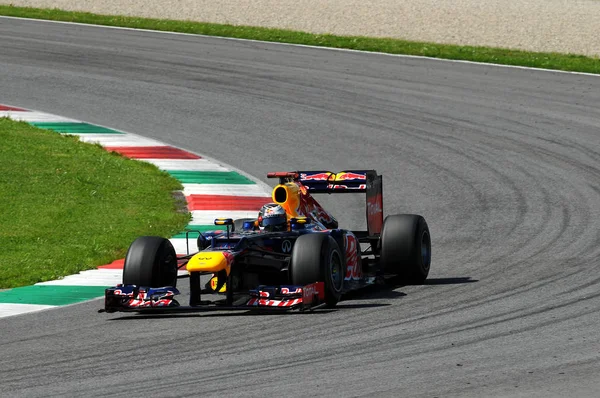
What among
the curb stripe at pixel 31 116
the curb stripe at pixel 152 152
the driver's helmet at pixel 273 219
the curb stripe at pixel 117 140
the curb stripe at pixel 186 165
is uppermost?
the curb stripe at pixel 31 116

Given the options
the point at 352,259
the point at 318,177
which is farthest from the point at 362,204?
the point at 352,259

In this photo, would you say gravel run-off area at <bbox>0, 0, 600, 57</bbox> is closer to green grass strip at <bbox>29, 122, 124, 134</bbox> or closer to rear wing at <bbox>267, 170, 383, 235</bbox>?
green grass strip at <bbox>29, 122, 124, 134</bbox>

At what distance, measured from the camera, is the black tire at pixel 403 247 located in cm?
1234

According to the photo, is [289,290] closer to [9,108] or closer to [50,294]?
[50,294]

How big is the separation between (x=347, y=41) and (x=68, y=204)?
42.5ft

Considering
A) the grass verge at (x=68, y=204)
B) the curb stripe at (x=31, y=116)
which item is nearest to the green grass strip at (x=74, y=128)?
the curb stripe at (x=31, y=116)

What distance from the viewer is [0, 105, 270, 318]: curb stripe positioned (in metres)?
12.3

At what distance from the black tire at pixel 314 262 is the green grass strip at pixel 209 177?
7374 mm

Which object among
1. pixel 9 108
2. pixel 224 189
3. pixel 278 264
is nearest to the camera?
pixel 278 264

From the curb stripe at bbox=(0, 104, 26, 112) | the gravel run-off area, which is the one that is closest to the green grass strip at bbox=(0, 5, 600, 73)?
the gravel run-off area

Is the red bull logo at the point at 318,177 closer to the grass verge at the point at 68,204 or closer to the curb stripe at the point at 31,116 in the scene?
the grass verge at the point at 68,204

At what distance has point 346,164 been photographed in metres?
19.9

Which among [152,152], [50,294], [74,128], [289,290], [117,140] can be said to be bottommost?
[50,294]

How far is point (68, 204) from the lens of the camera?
17.1 meters
